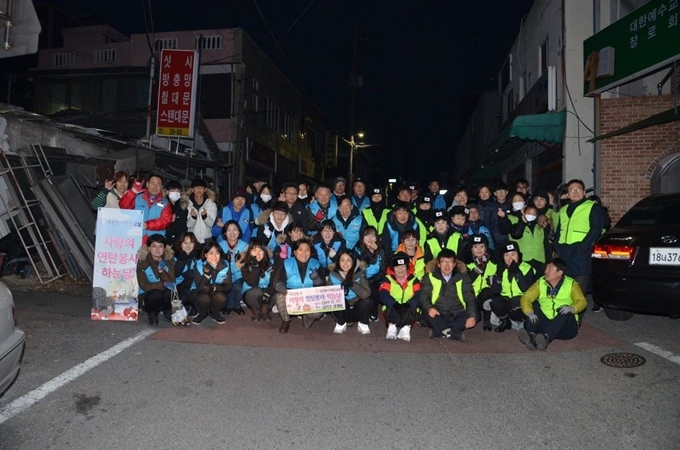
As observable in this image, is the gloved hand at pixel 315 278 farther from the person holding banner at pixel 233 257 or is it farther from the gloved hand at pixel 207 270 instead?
the gloved hand at pixel 207 270

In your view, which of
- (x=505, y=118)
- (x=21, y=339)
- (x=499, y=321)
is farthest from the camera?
(x=505, y=118)

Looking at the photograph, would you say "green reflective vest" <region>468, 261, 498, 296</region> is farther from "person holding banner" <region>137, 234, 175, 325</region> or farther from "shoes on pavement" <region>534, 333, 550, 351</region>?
"person holding banner" <region>137, 234, 175, 325</region>

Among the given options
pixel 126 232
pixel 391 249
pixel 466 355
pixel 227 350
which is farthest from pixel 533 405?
pixel 126 232

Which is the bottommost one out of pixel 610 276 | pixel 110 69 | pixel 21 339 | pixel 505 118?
pixel 21 339

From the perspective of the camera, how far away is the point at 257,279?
6473mm

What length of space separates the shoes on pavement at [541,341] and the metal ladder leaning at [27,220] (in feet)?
24.4

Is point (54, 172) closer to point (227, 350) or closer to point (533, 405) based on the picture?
point (227, 350)

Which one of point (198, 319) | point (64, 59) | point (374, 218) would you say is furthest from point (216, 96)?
point (198, 319)

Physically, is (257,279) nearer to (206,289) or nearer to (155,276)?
(206,289)

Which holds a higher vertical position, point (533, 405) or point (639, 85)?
point (639, 85)

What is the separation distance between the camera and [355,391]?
13.7ft

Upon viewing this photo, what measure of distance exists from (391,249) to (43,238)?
614 cm

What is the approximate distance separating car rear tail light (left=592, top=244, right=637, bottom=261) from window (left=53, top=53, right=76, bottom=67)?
25.9 meters

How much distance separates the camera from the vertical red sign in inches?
652
